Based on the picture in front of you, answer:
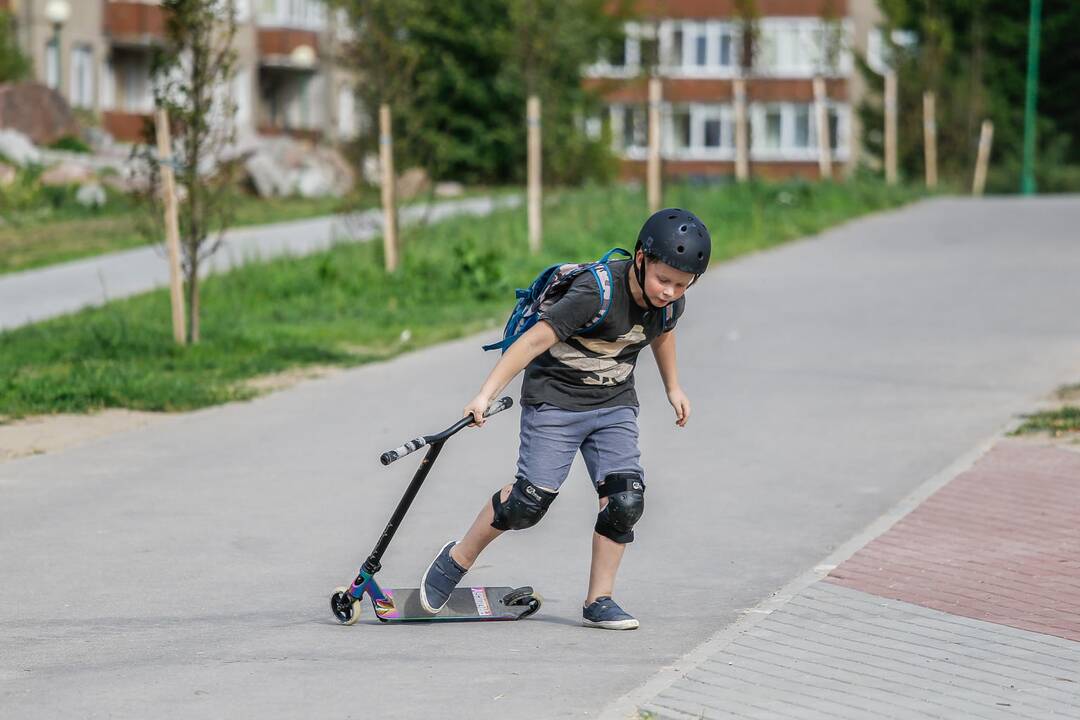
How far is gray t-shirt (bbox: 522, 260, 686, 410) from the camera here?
20.1ft

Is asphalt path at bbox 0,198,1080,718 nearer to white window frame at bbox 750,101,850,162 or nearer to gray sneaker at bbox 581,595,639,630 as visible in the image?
gray sneaker at bbox 581,595,639,630

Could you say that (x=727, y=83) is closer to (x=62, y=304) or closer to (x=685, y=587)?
(x=62, y=304)

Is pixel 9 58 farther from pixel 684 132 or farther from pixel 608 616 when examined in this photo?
pixel 684 132

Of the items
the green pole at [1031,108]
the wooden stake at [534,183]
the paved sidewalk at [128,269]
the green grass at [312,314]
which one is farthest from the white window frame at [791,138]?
the wooden stake at [534,183]

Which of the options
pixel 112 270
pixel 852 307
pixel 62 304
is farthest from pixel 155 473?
pixel 112 270

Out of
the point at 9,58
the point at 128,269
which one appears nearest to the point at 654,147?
the point at 128,269

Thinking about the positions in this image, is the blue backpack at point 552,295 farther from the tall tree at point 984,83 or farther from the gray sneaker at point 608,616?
the tall tree at point 984,83

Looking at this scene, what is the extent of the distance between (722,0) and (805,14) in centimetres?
317

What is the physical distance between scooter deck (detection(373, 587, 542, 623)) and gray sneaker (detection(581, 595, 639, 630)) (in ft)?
0.79

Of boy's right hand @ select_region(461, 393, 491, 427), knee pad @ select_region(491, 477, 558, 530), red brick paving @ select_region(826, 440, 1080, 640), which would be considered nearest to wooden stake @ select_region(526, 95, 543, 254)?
red brick paving @ select_region(826, 440, 1080, 640)

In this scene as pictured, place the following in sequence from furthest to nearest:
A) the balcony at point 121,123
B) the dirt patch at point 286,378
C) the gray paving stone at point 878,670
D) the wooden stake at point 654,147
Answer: the balcony at point 121,123
the wooden stake at point 654,147
the dirt patch at point 286,378
the gray paving stone at point 878,670

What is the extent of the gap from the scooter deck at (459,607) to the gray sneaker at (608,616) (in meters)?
0.24

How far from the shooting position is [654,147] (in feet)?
80.9

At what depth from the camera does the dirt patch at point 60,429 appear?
33.4 ft
